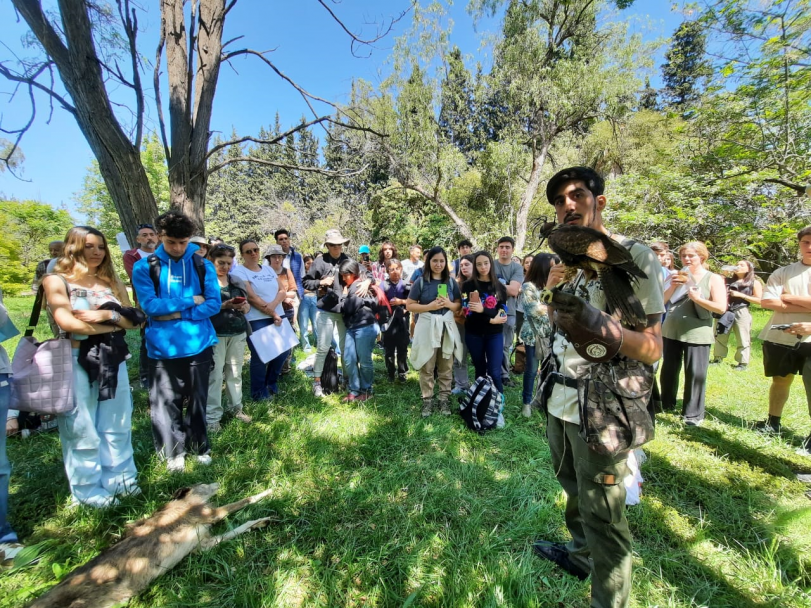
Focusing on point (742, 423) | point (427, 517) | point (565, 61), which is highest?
point (565, 61)

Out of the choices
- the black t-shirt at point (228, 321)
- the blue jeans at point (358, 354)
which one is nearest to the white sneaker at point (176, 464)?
the black t-shirt at point (228, 321)

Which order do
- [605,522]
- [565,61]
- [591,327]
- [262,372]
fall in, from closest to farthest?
[591,327] → [605,522] → [262,372] → [565,61]

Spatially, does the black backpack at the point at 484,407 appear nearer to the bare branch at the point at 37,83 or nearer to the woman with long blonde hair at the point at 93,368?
the woman with long blonde hair at the point at 93,368

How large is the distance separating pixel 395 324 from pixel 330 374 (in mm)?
1220

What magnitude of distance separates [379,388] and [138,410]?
2.92 meters

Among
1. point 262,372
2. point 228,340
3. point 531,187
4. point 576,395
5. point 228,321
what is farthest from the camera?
point 531,187

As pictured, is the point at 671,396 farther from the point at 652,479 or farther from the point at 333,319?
the point at 333,319

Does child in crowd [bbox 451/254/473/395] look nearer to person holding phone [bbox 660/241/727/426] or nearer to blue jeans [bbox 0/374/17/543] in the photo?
person holding phone [bbox 660/241/727/426]

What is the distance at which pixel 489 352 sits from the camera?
162 inches

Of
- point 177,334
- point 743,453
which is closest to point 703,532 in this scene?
point 743,453

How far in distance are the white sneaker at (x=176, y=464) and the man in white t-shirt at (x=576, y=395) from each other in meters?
3.00

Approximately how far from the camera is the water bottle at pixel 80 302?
2346 millimetres

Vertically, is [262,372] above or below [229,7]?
below

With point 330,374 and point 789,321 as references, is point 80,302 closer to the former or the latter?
point 330,374
